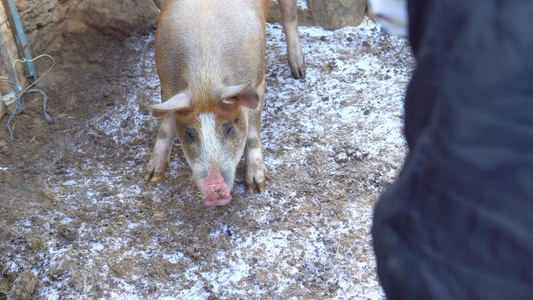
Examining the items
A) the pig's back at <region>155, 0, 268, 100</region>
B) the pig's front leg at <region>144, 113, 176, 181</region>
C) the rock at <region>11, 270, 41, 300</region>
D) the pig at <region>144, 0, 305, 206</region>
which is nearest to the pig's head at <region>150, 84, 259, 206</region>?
the pig at <region>144, 0, 305, 206</region>

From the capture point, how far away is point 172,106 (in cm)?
284

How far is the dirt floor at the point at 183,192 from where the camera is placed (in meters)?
2.85

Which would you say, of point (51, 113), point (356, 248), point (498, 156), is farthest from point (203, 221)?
point (498, 156)

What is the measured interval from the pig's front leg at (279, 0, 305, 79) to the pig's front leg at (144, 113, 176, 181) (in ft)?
4.41

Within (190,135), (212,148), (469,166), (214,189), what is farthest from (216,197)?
(469,166)

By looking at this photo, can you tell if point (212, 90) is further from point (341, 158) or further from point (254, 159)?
point (341, 158)

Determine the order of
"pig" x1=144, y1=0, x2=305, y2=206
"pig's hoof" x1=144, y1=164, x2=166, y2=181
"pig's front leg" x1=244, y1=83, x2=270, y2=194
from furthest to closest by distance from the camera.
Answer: "pig's hoof" x1=144, y1=164, x2=166, y2=181
"pig's front leg" x1=244, y1=83, x2=270, y2=194
"pig" x1=144, y1=0, x2=305, y2=206

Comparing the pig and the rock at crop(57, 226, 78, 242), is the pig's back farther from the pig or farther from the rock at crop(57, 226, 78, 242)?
the rock at crop(57, 226, 78, 242)

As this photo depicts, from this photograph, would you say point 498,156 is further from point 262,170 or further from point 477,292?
point 262,170

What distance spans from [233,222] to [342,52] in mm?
2286

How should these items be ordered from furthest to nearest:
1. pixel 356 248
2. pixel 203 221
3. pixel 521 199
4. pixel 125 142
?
pixel 125 142 → pixel 203 221 → pixel 356 248 → pixel 521 199

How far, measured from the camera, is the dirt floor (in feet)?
9.35

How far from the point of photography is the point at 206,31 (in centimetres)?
319

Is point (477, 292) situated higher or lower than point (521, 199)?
lower
